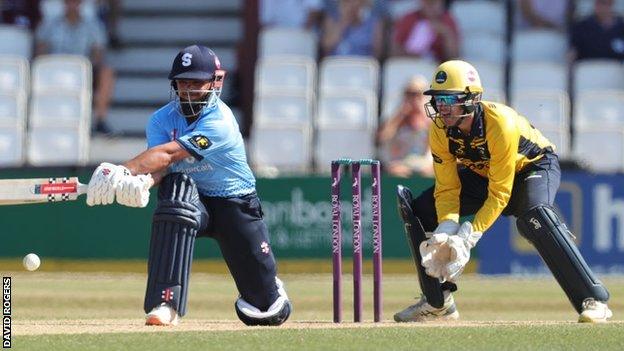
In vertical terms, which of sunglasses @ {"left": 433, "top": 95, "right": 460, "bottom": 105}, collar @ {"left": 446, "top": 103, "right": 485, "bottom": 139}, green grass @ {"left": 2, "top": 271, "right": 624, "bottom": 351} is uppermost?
sunglasses @ {"left": 433, "top": 95, "right": 460, "bottom": 105}

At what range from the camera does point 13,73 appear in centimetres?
1461

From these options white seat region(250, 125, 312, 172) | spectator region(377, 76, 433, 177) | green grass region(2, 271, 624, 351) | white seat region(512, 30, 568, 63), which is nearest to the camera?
green grass region(2, 271, 624, 351)

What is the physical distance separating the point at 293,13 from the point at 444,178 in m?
7.46

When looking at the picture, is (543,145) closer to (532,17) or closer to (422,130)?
(422,130)

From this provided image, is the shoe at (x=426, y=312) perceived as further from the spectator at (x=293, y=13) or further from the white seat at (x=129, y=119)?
the white seat at (x=129, y=119)

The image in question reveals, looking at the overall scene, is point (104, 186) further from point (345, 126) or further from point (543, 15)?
point (543, 15)

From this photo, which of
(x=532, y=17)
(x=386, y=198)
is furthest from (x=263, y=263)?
(x=532, y=17)

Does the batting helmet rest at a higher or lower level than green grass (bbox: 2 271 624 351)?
higher

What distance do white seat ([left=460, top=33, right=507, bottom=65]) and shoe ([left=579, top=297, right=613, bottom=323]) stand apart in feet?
22.8

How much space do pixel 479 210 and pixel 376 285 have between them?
728 mm

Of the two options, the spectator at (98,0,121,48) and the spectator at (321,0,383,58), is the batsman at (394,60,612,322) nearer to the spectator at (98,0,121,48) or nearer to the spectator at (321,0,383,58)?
the spectator at (321,0,383,58)

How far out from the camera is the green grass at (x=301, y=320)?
21.8 feet

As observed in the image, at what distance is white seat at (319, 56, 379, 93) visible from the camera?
1422cm

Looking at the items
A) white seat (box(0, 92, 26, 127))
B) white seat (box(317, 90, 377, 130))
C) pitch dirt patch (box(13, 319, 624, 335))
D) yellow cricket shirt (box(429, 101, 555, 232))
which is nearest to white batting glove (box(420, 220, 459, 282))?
yellow cricket shirt (box(429, 101, 555, 232))
